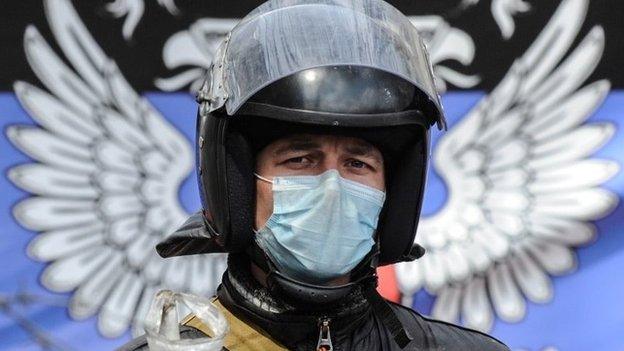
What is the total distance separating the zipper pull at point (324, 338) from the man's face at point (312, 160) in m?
0.17

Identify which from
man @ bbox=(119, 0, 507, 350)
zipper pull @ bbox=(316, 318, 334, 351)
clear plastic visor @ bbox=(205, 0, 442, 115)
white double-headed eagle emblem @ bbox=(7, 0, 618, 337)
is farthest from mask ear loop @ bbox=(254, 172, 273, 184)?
white double-headed eagle emblem @ bbox=(7, 0, 618, 337)

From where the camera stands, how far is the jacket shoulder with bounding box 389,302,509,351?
220 centimetres

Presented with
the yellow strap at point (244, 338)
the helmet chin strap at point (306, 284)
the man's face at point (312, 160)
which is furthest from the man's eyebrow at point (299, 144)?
the yellow strap at point (244, 338)

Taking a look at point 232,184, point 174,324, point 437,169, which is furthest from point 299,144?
point 437,169

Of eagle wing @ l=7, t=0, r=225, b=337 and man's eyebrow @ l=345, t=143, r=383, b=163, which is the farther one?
eagle wing @ l=7, t=0, r=225, b=337

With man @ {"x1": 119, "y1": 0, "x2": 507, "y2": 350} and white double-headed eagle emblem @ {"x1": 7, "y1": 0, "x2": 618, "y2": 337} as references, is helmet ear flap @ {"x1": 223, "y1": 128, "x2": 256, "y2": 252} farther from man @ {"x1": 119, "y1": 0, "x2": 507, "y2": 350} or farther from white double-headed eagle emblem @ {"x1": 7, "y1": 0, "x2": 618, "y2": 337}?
white double-headed eagle emblem @ {"x1": 7, "y1": 0, "x2": 618, "y2": 337}

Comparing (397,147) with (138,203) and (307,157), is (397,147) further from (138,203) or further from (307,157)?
(138,203)

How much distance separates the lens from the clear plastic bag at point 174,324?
1766mm

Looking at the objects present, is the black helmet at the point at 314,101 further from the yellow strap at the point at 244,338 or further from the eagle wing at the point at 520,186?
the eagle wing at the point at 520,186

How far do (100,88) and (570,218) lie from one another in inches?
47.6

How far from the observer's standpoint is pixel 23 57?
3.42m

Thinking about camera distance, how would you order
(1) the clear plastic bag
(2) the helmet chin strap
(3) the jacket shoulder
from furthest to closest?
1. (3) the jacket shoulder
2. (2) the helmet chin strap
3. (1) the clear plastic bag

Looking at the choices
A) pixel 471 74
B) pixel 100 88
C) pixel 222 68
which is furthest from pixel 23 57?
pixel 222 68

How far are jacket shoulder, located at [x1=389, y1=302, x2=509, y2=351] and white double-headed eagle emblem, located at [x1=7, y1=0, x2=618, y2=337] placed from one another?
1.30 metres
